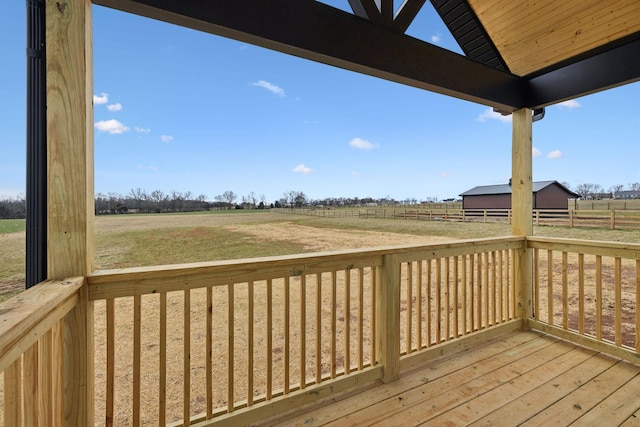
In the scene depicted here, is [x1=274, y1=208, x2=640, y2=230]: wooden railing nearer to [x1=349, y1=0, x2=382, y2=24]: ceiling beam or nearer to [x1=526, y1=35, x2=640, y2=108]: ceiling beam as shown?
[x1=526, y1=35, x2=640, y2=108]: ceiling beam

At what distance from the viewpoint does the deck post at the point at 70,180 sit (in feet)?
3.87

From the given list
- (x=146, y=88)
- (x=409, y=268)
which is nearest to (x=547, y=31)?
(x=409, y=268)

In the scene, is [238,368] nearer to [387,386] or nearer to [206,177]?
[387,386]

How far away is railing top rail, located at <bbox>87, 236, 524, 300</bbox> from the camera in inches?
51.4

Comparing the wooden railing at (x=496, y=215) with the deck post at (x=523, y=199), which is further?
the deck post at (x=523, y=199)

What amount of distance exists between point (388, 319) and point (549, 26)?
8.52 ft

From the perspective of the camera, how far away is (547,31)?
7.73 ft

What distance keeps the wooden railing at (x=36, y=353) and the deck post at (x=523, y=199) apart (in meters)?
3.27

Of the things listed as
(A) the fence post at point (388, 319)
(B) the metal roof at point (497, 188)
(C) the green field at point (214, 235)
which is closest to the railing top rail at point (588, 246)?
(C) the green field at point (214, 235)

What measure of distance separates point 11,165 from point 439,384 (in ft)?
8.06

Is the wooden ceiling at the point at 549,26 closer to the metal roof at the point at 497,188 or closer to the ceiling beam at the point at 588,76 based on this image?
the ceiling beam at the point at 588,76

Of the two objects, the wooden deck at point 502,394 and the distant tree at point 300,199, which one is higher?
the distant tree at point 300,199

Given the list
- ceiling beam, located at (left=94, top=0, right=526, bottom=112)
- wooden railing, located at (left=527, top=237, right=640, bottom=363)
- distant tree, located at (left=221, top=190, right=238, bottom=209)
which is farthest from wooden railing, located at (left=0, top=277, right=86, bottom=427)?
wooden railing, located at (left=527, top=237, right=640, bottom=363)

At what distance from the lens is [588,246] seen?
236 centimetres
